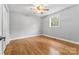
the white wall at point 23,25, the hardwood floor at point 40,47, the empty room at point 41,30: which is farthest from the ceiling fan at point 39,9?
the hardwood floor at point 40,47

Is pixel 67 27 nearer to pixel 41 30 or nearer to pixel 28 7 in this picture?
pixel 41 30

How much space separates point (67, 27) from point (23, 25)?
38.6 inches

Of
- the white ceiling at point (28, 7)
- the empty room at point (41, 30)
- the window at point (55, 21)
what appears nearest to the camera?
the white ceiling at point (28, 7)

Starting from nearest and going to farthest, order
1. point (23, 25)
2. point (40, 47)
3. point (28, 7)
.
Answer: point (28, 7) → point (23, 25) → point (40, 47)

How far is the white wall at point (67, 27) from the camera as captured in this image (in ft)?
7.26

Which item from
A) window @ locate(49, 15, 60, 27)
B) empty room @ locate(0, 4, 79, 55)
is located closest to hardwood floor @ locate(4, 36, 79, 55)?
empty room @ locate(0, 4, 79, 55)

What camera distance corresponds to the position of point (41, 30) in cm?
222

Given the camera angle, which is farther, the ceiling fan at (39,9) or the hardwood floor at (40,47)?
the hardwood floor at (40,47)

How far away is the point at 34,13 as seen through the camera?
2.14 meters

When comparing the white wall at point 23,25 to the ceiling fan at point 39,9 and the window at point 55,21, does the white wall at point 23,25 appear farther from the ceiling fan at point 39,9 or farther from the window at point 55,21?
the window at point 55,21

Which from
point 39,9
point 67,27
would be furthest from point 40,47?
point 39,9

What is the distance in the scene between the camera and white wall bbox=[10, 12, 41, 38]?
2.15 meters

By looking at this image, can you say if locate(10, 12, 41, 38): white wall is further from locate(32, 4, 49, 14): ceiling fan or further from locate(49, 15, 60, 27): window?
locate(49, 15, 60, 27): window
